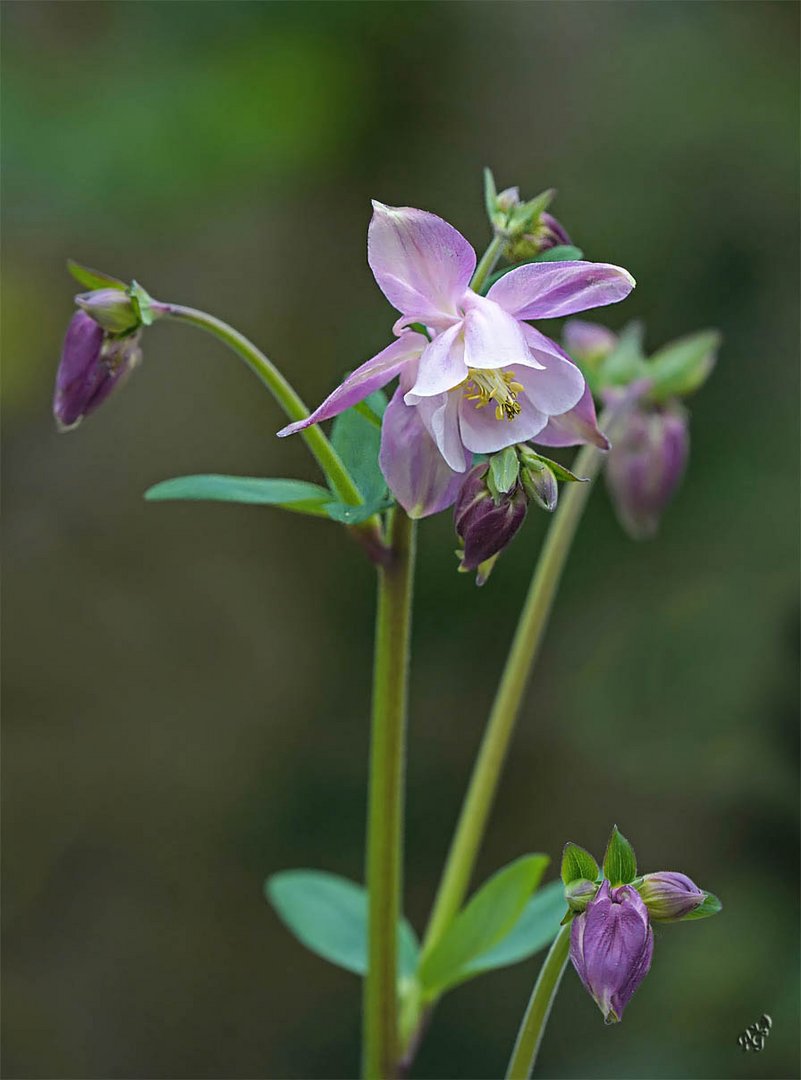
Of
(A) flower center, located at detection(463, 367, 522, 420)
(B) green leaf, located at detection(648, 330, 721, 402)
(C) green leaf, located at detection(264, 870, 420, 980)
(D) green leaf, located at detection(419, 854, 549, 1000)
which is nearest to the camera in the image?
(A) flower center, located at detection(463, 367, 522, 420)

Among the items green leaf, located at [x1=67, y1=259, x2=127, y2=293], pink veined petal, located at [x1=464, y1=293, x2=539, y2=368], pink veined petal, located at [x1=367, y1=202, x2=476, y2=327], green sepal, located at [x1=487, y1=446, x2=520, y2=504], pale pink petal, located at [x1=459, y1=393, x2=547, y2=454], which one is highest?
pink veined petal, located at [x1=367, y1=202, x2=476, y2=327]

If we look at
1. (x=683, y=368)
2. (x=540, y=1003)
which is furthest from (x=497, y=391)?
(x=683, y=368)

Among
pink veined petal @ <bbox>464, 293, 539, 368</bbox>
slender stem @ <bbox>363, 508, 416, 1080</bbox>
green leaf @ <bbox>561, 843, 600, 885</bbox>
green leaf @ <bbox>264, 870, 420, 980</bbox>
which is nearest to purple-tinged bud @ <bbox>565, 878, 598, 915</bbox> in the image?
green leaf @ <bbox>561, 843, 600, 885</bbox>

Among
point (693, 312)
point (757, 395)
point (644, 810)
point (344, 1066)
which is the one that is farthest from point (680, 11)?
point (344, 1066)

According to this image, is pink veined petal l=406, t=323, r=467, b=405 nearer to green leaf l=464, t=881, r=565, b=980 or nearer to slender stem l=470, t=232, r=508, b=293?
slender stem l=470, t=232, r=508, b=293

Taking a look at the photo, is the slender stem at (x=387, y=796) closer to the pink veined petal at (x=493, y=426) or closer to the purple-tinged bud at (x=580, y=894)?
the pink veined petal at (x=493, y=426)

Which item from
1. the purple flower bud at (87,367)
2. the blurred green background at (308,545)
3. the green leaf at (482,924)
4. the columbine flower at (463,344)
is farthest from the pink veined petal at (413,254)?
the blurred green background at (308,545)

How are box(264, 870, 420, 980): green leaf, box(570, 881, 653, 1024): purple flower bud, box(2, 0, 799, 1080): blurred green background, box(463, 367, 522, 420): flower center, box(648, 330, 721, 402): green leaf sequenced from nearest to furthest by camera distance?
box(570, 881, 653, 1024): purple flower bud, box(463, 367, 522, 420): flower center, box(264, 870, 420, 980): green leaf, box(648, 330, 721, 402): green leaf, box(2, 0, 799, 1080): blurred green background

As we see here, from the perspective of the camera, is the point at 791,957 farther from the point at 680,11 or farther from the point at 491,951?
the point at 680,11
